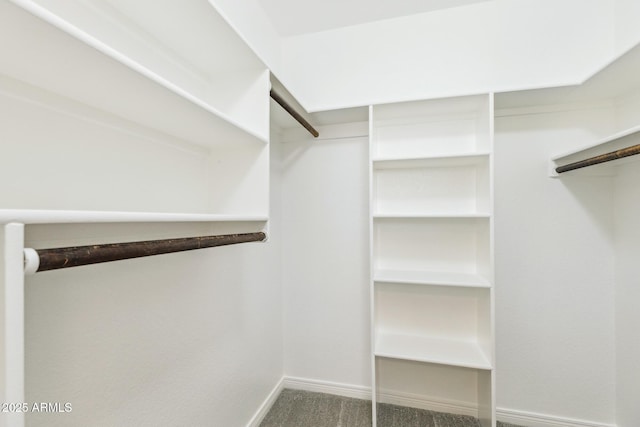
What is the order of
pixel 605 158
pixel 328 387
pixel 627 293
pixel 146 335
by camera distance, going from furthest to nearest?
pixel 328 387 → pixel 627 293 → pixel 605 158 → pixel 146 335

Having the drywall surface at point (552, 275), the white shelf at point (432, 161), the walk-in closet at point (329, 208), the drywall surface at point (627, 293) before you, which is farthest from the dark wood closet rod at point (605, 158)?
the white shelf at point (432, 161)

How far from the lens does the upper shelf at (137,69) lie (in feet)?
1.77

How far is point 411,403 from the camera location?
1931 millimetres

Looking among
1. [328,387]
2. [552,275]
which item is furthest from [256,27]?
[328,387]

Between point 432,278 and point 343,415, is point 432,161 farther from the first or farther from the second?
point 343,415

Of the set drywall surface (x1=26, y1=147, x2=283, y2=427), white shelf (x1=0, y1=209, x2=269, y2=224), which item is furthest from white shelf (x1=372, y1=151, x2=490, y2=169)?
white shelf (x1=0, y1=209, x2=269, y2=224)

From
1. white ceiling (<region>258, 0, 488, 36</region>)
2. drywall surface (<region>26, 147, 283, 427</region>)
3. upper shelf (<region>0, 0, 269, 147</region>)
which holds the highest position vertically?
white ceiling (<region>258, 0, 488, 36</region>)

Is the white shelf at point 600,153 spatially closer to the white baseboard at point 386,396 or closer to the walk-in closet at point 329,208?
the walk-in closet at point 329,208

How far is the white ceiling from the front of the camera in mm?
1764

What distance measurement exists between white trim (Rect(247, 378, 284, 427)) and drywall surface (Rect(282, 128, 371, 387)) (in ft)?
0.43

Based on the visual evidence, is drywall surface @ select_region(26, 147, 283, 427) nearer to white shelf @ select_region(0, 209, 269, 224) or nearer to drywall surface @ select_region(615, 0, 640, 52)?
white shelf @ select_region(0, 209, 269, 224)

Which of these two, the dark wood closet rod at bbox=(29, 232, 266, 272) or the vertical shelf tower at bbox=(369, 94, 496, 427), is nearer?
the dark wood closet rod at bbox=(29, 232, 266, 272)

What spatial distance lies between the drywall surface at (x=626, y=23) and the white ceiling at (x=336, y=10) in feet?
2.42

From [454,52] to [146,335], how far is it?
2277 millimetres
